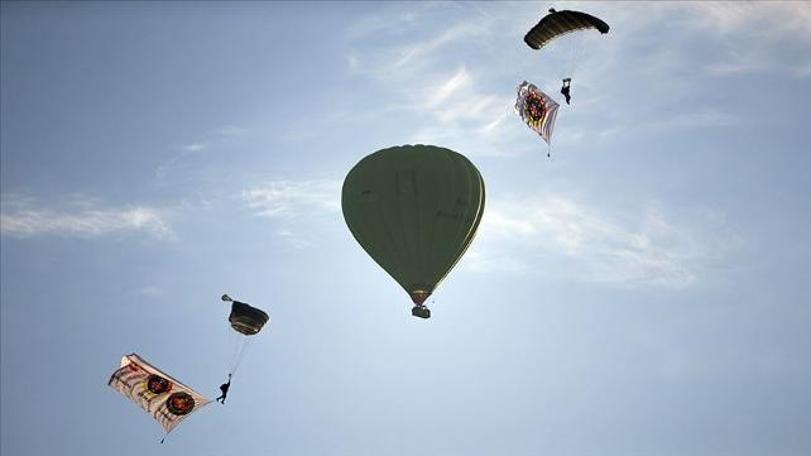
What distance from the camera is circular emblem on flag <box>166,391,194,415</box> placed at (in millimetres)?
52406

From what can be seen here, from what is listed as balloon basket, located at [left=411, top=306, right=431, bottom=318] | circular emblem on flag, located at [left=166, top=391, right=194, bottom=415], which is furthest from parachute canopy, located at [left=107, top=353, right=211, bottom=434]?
balloon basket, located at [left=411, top=306, right=431, bottom=318]

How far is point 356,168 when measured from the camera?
53406 mm

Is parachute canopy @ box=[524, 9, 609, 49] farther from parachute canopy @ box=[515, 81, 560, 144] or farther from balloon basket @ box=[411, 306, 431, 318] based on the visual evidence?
balloon basket @ box=[411, 306, 431, 318]

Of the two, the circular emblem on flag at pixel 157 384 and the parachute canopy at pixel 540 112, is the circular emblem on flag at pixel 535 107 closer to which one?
the parachute canopy at pixel 540 112

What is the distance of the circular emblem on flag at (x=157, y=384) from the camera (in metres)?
51.5

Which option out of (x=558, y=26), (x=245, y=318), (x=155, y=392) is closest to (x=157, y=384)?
(x=155, y=392)

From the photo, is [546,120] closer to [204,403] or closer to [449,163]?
[449,163]

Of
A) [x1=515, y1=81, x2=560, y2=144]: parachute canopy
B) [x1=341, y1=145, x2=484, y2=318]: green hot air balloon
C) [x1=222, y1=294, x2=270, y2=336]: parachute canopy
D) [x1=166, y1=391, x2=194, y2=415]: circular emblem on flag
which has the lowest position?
[x1=166, y1=391, x2=194, y2=415]: circular emblem on flag

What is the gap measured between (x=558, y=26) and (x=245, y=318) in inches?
933

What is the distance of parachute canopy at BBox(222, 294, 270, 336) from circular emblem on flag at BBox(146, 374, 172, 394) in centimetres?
481

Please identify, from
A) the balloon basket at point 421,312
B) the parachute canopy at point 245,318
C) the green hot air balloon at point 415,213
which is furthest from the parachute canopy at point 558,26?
the parachute canopy at point 245,318

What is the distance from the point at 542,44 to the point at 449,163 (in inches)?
331

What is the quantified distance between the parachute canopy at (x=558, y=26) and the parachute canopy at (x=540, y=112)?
5095 mm

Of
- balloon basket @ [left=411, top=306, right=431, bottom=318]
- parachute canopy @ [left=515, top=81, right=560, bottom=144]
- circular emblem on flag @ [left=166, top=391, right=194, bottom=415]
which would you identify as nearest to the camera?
balloon basket @ [left=411, top=306, right=431, bottom=318]
